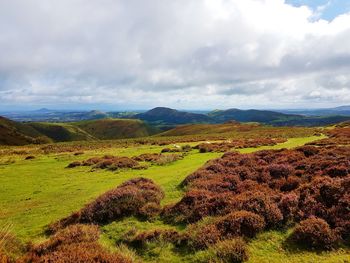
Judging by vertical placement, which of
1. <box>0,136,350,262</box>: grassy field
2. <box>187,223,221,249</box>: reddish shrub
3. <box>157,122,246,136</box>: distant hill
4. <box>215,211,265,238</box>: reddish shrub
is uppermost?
<box>215,211,265,238</box>: reddish shrub

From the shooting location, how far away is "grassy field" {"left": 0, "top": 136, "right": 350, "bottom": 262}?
9.76 m

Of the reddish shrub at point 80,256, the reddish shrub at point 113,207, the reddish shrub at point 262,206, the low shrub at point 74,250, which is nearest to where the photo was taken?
the reddish shrub at point 80,256

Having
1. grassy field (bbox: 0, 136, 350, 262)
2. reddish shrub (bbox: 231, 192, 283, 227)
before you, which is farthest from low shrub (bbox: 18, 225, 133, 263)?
reddish shrub (bbox: 231, 192, 283, 227)

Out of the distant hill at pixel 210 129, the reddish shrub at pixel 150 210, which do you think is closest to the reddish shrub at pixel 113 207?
the reddish shrub at pixel 150 210

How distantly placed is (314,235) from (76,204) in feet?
44.9

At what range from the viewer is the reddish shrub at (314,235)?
973 centimetres

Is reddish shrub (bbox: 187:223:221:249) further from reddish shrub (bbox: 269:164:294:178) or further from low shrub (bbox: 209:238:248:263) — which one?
reddish shrub (bbox: 269:164:294:178)

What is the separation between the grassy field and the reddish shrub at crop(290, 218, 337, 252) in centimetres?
44

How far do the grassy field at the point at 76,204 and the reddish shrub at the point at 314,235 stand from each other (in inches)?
17.5

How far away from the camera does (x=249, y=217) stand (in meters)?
11.3

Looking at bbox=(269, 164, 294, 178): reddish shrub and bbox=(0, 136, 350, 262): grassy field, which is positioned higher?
bbox=(269, 164, 294, 178): reddish shrub

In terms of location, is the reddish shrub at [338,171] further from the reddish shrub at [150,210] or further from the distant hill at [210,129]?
the distant hill at [210,129]

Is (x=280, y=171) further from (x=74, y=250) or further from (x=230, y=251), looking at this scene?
(x=74, y=250)

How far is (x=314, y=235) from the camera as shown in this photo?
9.97m
